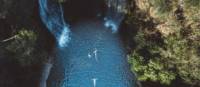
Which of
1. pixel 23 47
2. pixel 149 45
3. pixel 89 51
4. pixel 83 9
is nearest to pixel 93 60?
pixel 89 51

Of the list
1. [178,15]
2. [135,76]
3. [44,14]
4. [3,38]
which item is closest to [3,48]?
[3,38]

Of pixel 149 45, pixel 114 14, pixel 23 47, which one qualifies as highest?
pixel 114 14

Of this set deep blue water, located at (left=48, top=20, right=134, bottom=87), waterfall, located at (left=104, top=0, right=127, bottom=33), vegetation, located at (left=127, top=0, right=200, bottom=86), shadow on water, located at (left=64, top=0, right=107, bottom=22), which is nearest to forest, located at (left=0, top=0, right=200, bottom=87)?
vegetation, located at (left=127, top=0, right=200, bottom=86)

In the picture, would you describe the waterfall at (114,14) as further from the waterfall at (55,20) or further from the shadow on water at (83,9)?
the waterfall at (55,20)

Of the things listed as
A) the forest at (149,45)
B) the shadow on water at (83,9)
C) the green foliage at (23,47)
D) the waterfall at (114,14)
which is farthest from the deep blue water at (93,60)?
the green foliage at (23,47)

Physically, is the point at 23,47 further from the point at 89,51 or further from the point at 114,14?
the point at 114,14

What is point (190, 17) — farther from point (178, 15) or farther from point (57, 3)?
point (57, 3)

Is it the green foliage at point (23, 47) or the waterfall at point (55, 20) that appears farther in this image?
the waterfall at point (55, 20)
